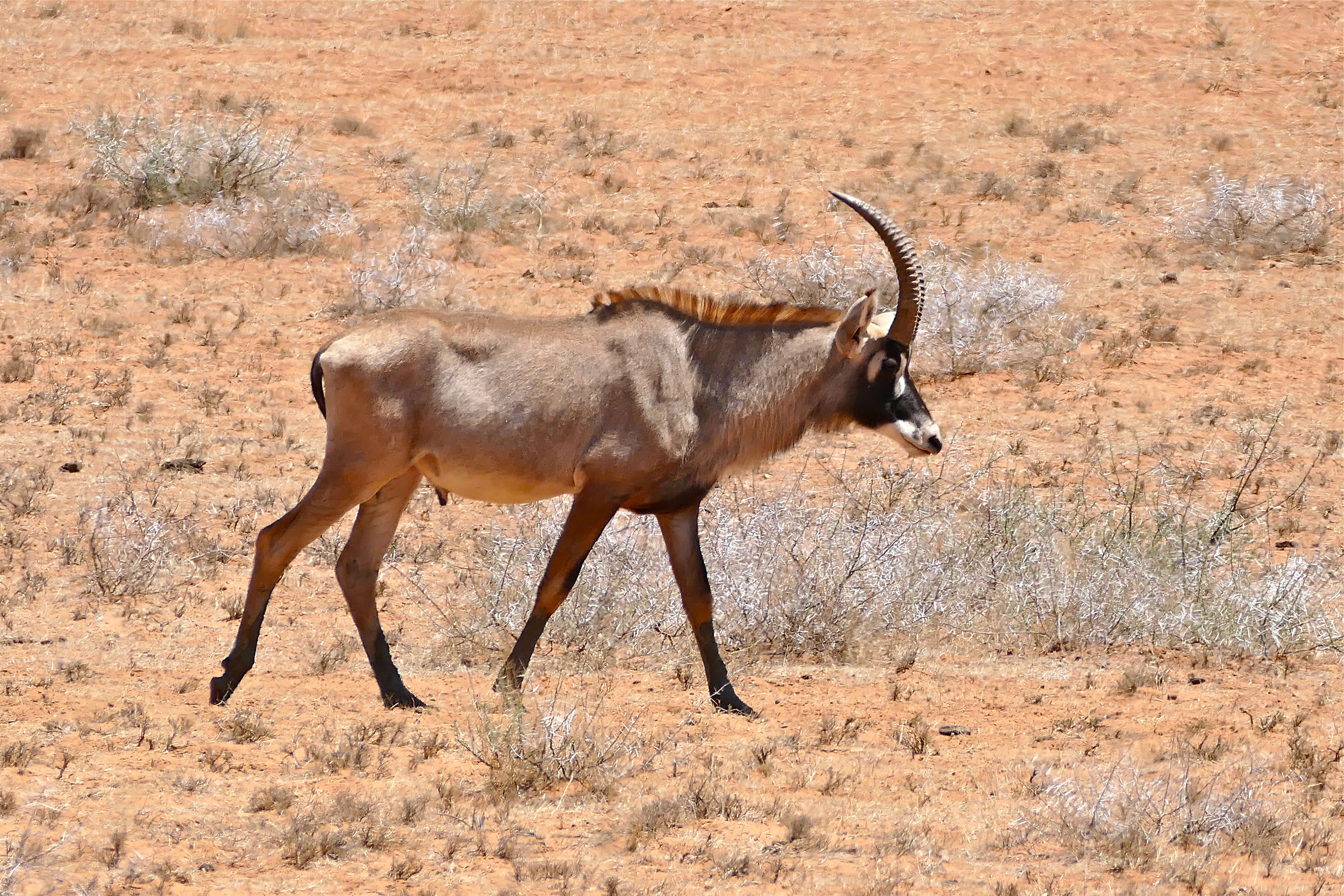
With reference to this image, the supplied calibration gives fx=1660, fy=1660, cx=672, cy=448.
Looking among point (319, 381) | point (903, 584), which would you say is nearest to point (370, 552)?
point (319, 381)

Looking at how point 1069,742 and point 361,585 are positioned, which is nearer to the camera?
point 1069,742

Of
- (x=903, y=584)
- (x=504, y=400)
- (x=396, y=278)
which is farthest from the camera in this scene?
(x=396, y=278)

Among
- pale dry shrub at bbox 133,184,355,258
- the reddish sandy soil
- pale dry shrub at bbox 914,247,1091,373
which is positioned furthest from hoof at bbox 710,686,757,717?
pale dry shrub at bbox 133,184,355,258

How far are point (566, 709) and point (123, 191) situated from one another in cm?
Answer: 1447

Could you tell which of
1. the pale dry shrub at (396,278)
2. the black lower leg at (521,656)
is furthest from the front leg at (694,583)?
the pale dry shrub at (396,278)

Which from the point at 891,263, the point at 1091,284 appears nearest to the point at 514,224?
the point at 891,263

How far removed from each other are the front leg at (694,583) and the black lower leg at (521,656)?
2.34 ft

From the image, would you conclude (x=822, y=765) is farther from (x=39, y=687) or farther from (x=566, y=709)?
(x=39, y=687)

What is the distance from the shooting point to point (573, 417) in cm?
809

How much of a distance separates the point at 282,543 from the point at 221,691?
2.54ft

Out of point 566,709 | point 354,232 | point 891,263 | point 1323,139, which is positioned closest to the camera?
point 566,709

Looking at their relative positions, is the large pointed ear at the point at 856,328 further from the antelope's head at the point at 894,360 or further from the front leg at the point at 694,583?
the front leg at the point at 694,583

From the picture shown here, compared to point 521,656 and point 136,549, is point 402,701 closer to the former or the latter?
point 521,656

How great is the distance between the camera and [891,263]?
18406mm
